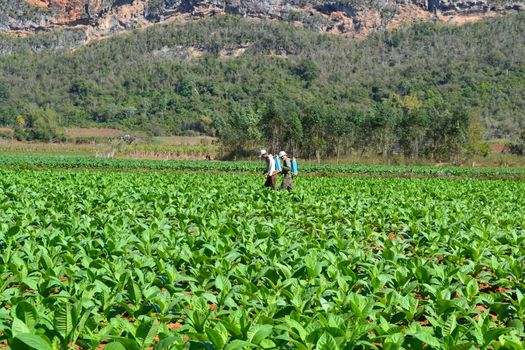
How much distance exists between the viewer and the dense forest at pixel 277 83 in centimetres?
7562

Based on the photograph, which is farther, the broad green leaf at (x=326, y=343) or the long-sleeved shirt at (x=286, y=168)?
the long-sleeved shirt at (x=286, y=168)

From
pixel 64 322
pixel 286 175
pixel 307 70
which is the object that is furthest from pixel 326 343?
pixel 307 70

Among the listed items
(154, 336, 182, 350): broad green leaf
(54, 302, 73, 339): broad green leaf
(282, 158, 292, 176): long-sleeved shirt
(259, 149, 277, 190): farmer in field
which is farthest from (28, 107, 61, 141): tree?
(154, 336, 182, 350): broad green leaf

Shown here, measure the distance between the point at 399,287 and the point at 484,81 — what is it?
128 m

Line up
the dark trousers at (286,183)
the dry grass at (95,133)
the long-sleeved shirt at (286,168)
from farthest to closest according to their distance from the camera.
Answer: the dry grass at (95,133), the dark trousers at (286,183), the long-sleeved shirt at (286,168)

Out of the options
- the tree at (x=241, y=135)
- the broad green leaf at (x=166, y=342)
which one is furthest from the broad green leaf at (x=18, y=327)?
the tree at (x=241, y=135)

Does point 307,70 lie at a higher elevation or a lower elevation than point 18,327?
higher

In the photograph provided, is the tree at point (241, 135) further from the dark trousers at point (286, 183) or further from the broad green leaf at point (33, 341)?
the broad green leaf at point (33, 341)

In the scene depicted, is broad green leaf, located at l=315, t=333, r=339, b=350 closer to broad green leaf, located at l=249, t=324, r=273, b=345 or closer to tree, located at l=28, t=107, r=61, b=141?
broad green leaf, located at l=249, t=324, r=273, b=345

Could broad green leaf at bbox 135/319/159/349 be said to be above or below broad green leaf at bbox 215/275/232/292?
above

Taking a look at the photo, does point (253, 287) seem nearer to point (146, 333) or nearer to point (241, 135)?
point (146, 333)

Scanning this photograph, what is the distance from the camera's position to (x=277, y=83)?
5709 inches

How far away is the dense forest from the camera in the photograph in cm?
7562

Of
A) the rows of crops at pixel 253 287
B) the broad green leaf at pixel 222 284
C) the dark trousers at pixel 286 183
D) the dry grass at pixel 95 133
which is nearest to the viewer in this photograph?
the rows of crops at pixel 253 287
